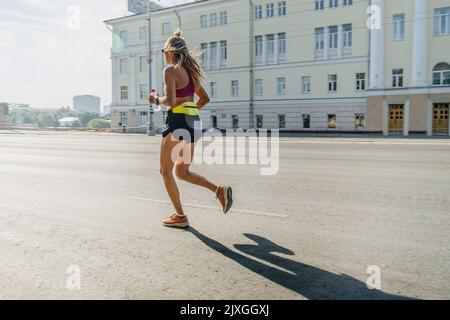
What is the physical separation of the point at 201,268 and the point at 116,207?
253 cm

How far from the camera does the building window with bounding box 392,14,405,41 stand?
31.3 m

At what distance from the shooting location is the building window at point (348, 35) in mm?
33969

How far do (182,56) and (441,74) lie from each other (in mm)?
31240

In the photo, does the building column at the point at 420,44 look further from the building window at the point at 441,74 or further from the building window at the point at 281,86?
the building window at the point at 281,86

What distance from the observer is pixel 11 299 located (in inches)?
101

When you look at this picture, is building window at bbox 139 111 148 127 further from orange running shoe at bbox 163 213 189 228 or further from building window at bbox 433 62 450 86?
orange running shoe at bbox 163 213 189 228

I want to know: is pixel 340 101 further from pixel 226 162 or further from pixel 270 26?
pixel 226 162

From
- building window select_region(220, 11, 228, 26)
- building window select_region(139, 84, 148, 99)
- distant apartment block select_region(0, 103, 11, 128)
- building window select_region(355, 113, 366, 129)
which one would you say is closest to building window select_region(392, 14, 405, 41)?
building window select_region(355, 113, 366, 129)

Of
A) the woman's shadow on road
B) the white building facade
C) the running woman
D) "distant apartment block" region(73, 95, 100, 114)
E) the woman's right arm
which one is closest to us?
the woman's shadow on road

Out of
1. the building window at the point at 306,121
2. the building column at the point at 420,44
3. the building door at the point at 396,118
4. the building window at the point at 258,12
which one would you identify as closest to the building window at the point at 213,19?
the building window at the point at 258,12

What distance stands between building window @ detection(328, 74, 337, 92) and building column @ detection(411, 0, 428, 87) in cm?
656

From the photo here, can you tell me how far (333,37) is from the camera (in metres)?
34.9

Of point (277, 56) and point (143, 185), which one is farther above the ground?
point (277, 56)
